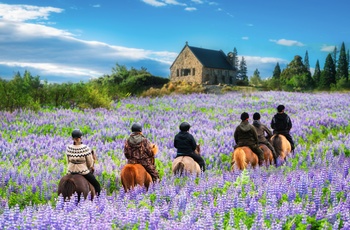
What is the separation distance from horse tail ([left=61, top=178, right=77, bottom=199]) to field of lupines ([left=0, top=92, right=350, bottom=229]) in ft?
1.04

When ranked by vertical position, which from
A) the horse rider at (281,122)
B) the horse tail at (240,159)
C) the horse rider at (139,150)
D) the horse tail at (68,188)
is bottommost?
the horse tail at (68,188)

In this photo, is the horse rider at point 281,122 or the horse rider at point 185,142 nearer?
the horse rider at point 185,142

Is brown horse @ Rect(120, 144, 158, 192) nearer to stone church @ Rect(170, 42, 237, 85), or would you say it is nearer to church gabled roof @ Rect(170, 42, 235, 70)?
stone church @ Rect(170, 42, 237, 85)

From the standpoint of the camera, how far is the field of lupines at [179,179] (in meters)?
5.18

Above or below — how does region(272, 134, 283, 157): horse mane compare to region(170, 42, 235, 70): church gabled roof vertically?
below

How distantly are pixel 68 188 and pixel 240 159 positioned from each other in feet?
15.4

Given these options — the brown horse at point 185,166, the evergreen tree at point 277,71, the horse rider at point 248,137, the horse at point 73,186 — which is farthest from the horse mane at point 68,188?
the evergreen tree at point 277,71

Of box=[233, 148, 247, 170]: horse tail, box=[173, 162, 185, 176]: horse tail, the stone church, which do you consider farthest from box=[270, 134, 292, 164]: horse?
the stone church

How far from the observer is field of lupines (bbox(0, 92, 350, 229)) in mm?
5176

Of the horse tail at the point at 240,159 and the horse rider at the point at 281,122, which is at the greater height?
the horse rider at the point at 281,122

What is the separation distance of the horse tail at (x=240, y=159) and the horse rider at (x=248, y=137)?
0.33 m

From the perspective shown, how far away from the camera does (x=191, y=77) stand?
74.4 m

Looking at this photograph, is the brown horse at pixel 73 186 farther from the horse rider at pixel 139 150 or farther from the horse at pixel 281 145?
the horse at pixel 281 145

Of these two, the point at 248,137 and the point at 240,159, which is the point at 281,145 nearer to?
the point at 248,137
